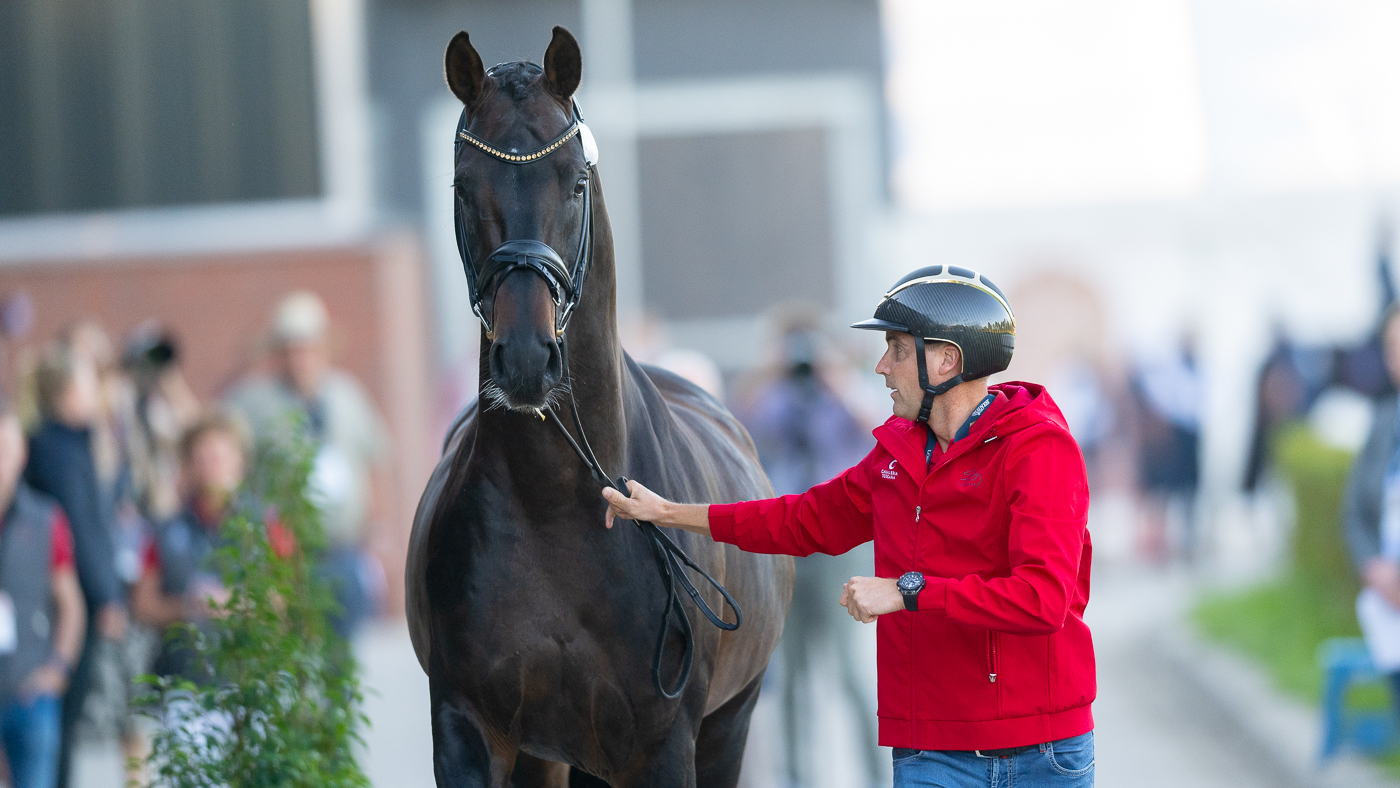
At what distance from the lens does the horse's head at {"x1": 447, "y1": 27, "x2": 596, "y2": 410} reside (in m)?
3.16

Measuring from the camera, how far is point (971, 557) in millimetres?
3244

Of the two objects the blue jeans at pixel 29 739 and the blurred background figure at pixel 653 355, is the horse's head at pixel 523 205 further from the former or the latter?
the blurred background figure at pixel 653 355

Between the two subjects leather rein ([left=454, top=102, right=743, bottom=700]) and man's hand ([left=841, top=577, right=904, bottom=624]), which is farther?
leather rein ([left=454, top=102, right=743, bottom=700])

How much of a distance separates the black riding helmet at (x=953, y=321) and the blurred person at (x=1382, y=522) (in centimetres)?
380

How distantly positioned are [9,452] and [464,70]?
3870mm

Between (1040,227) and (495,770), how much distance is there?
14129 millimetres

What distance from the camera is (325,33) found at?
14062 millimetres

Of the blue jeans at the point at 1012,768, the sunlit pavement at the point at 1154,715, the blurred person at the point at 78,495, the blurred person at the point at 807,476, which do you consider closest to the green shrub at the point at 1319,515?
the sunlit pavement at the point at 1154,715

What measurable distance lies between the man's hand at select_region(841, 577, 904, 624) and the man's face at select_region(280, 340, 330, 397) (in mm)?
7394

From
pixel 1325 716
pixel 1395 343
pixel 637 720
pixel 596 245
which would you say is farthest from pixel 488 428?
pixel 1325 716

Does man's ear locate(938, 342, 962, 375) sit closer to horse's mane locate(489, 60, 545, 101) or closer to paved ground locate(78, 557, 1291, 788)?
horse's mane locate(489, 60, 545, 101)

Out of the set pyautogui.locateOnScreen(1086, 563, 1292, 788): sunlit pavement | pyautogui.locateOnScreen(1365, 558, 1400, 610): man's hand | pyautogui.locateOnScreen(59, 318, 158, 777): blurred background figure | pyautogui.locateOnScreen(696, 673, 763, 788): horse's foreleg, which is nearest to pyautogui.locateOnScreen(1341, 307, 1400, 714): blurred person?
pyautogui.locateOnScreen(1365, 558, 1400, 610): man's hand

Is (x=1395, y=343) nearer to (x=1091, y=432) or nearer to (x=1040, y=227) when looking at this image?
(x=1091, y=432)

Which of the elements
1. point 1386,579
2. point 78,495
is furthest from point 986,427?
point 78,495
